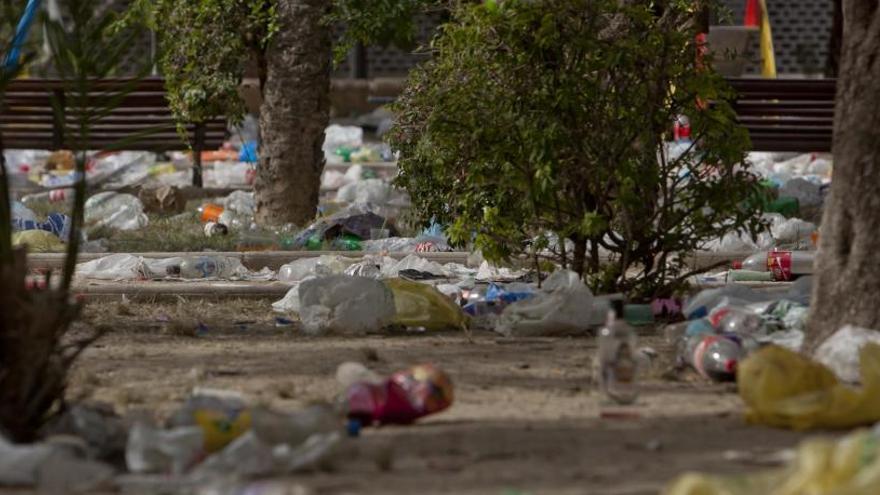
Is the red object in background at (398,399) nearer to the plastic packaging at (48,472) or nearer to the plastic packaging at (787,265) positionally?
the plastic packaging at (48,472)

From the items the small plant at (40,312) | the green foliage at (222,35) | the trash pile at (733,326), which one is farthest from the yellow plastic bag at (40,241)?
the small plant at (40,312)

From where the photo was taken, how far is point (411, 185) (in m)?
9.57

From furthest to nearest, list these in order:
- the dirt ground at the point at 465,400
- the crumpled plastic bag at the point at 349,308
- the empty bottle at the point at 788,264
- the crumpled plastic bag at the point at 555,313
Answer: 1. the empty bottle at the point at 788,264
2. the crumpled plastic bag at the point at 349,308
3. the crumpled plastic bag at the point at 555,313
4. the dirt ground at the point at 465,400

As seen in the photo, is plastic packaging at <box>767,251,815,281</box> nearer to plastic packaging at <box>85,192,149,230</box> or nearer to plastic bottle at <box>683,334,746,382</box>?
plastic bottle at <box>683,334,746,382</box>

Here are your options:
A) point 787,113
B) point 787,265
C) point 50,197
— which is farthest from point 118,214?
point 787,113

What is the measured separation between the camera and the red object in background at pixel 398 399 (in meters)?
5.29

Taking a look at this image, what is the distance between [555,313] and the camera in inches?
293

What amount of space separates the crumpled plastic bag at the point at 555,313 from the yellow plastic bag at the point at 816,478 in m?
3.24

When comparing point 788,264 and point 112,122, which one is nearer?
point 788,264

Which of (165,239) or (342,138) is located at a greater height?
(342,138)

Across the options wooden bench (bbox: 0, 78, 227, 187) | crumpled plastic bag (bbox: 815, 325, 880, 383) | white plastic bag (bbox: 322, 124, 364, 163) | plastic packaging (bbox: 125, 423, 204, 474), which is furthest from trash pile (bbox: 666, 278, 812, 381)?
white plastic bag (bbox: 322, 124, 364, 163)

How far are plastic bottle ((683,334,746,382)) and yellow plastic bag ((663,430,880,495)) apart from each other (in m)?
1.98

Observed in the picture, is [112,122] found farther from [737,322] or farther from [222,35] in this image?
[737,322]

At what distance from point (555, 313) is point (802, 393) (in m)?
2.26
